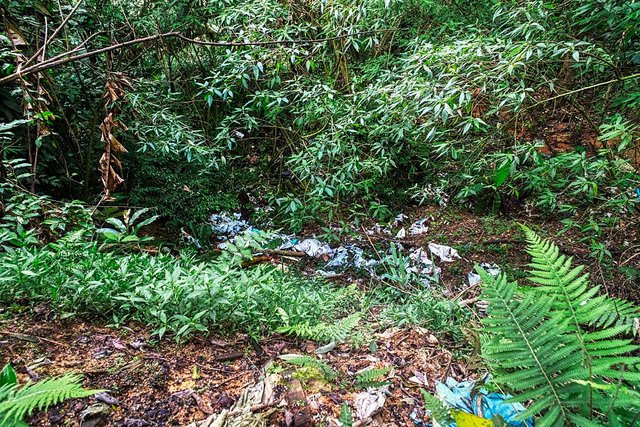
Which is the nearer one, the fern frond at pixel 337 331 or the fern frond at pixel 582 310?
the fern frond at pixel 582 310

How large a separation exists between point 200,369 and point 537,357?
122 centimetres

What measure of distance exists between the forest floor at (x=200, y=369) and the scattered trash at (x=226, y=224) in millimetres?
2531

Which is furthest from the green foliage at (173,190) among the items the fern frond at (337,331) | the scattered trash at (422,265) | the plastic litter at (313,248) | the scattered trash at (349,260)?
the fern frond at (337,331)

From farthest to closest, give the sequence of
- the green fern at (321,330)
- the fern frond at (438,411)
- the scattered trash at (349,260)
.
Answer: the scattered trash at (349,260) → the green fern at (321,330) → the fern frond at (438,411)

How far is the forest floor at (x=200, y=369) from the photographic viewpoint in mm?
1264

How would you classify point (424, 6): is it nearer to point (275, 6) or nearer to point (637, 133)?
point (275, 6)

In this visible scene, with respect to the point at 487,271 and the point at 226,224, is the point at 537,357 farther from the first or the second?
the point at 226,224

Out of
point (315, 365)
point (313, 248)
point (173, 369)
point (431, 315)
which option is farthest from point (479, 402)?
point (313, 248)

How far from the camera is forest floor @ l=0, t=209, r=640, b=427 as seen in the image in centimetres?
126

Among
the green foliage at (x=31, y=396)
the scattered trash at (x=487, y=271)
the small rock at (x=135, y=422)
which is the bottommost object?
the scattered trash at (x=487, y=271)

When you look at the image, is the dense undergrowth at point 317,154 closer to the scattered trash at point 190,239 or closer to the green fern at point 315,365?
the scattered trash at point 190,239

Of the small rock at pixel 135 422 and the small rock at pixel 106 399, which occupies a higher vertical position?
the small rock at pixel 106 399

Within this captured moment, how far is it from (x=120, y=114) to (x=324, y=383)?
307cm

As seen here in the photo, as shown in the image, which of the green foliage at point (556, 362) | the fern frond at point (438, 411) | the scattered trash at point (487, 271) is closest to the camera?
the green foliage at point (556, 362)
